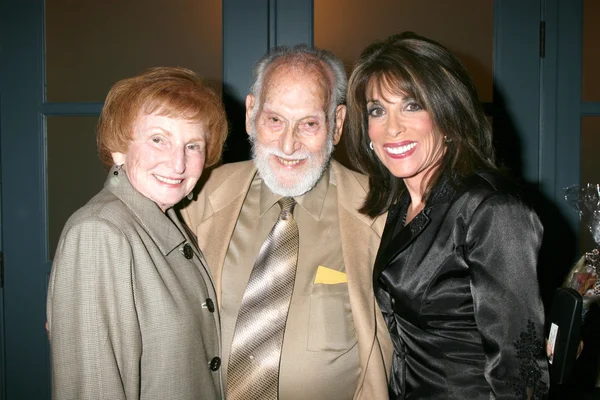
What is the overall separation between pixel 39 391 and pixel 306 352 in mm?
1858

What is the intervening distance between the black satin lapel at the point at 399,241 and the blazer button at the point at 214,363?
604 millimetres

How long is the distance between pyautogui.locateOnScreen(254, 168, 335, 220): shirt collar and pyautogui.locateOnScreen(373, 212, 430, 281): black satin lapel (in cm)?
36

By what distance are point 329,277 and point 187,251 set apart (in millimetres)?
553

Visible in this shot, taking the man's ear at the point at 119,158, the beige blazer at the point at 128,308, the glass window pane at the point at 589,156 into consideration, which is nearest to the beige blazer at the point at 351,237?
the beige blazer at the point at 128,308

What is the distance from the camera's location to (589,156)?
2.79 metres

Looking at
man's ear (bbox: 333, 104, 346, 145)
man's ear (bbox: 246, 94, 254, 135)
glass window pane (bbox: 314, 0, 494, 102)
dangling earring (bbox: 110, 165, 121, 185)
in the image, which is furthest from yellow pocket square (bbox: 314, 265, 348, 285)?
glass window pane (bbox: 314, 0, 494, 102)

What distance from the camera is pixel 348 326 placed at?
6.23 feet

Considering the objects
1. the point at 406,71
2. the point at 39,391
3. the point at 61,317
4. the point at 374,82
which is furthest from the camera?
the point at 39,391

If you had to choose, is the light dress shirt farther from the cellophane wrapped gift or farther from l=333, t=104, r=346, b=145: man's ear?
the cellophane wrapped gift

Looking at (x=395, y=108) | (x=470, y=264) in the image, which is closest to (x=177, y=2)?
(x=395, y=108)

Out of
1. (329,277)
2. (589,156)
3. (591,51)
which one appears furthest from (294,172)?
(591,51)

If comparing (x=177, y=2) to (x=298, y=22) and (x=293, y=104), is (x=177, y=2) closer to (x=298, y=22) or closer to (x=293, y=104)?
(x=298, y=22)

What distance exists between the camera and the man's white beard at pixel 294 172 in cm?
201

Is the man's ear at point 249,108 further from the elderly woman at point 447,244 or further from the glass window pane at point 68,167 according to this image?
the glass window pane at point 68,167
